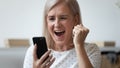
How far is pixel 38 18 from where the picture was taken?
8.93 feet

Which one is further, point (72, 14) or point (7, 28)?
point (7, 28)

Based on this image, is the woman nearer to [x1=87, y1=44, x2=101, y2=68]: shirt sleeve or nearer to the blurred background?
[x1=87, y1=44, x2=101, y2=68]: shirt sleeve

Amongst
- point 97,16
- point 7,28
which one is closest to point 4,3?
point 7,28

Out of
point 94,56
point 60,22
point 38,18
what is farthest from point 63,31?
point 38,18

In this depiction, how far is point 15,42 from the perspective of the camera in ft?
7.95

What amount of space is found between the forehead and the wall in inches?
60.8

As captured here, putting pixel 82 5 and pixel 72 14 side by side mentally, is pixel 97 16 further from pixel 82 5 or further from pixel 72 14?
pixel 72 14

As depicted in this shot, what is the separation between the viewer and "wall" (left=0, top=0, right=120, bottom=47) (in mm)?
2656

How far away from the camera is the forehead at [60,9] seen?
1.13 meters

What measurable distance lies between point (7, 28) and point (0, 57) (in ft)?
3.96

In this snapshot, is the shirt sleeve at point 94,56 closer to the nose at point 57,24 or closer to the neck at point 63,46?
the neck at point 63,46

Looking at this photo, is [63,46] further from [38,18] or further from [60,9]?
[38,18]

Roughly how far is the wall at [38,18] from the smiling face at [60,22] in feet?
5.06

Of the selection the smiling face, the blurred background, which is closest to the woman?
the smiling face
